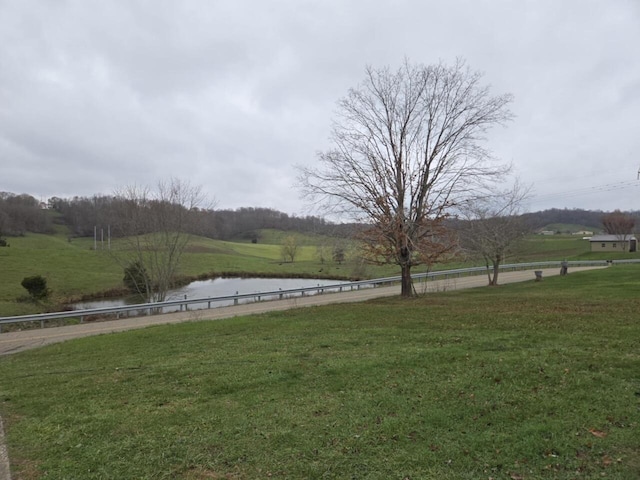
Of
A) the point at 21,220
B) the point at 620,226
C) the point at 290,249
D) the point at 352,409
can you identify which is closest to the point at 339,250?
the point at 352,409

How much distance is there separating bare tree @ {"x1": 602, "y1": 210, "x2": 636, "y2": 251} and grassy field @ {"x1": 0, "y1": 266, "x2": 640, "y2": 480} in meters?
70.9

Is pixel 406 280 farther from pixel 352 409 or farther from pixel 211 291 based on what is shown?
pixel 211 291

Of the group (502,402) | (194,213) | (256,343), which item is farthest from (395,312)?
(194,213)

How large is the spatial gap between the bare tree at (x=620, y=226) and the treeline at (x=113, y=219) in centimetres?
5294

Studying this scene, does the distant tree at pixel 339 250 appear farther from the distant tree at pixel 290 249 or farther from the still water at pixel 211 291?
the distant tree at pixel 290 249

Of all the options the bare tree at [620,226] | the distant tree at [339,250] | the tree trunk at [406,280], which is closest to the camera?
the distant tree at [339,250]

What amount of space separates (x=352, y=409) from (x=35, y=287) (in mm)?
31803

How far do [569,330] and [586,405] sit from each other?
4130 millimetres

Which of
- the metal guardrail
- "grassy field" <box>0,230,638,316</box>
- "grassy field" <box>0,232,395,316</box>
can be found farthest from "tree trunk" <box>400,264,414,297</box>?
the metal guardrail

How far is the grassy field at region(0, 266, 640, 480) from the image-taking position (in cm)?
355

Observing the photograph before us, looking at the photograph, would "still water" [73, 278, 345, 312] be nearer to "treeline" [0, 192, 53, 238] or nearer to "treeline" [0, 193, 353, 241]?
"treeline" [0, 193, 353, 241]

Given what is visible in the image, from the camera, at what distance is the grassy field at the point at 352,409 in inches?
140

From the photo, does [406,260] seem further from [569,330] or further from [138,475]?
[138,475]

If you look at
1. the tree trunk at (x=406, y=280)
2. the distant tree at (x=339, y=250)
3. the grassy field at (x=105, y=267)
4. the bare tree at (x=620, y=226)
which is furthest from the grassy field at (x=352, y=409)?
the bare tree at (x=620, y=226)
